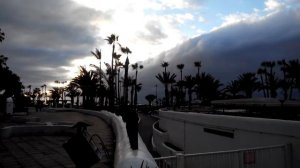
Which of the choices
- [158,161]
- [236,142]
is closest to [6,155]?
[158,161]

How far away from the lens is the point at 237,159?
806cm

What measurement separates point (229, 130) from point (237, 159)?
5485 mm

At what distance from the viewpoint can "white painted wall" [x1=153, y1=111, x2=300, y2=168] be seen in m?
9.47

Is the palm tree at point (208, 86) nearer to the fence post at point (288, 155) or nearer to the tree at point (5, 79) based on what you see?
the tree at point (5, 79)

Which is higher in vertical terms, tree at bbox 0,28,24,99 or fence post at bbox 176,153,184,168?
tree at bbox 0,28,24,99

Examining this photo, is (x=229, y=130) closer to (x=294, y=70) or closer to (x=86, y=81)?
(x=86, y=81)

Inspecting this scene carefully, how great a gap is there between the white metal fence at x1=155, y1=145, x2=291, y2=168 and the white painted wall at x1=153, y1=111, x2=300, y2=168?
46 cm

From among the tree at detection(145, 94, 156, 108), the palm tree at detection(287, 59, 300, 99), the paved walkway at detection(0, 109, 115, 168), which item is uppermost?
the palm tree at detection(287, 59, 300, 99)

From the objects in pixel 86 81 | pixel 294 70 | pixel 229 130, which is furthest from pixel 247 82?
pixel 229 130

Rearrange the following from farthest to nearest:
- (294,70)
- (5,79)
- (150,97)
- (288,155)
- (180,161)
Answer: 1. (150,97)
2. (294,70)
3. (5,79)
4. (288,155)
5. (180,161)

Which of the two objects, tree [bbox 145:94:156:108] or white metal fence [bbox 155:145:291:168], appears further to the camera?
tree [bbox 145:94:156:108]

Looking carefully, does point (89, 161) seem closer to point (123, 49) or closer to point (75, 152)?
point (75, 152)

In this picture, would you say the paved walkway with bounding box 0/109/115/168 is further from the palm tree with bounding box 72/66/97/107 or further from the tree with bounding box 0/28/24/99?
the palm tree with bounding box 72/66/97/107

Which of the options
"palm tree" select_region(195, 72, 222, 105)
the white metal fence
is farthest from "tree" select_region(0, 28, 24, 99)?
"palm tree" select_region(195, 72, 222, 105)
